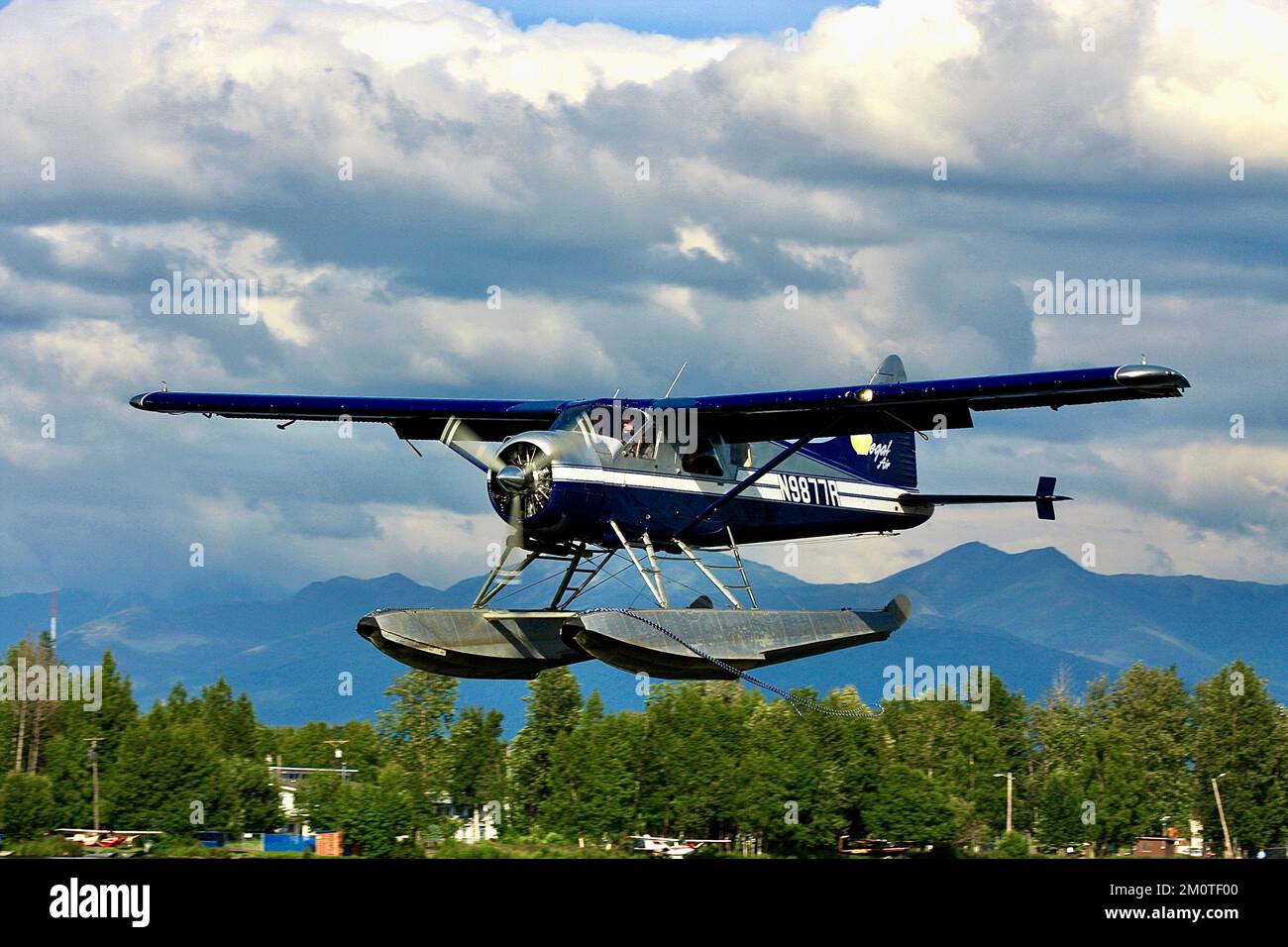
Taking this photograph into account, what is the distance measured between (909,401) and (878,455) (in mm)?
5336

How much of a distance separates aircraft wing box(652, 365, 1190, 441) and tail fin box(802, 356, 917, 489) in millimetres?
2306

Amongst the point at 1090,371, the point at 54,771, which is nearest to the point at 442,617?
the point at 1090,371

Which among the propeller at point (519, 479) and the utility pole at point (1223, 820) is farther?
the utility pole at point (1223, 820)

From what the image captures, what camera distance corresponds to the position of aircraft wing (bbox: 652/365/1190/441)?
70.6 feet

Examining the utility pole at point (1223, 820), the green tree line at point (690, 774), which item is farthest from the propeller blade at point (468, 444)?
the utility pole at point (1223, 820)

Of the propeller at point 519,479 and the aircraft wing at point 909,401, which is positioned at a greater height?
the aircraft wing at point 909,401

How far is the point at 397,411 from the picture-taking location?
27.4 meters

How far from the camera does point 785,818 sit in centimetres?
6681

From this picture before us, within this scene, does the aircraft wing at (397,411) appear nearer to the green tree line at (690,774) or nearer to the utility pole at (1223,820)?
the green tree line at (690,774)

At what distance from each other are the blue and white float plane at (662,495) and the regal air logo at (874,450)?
98 centimetres

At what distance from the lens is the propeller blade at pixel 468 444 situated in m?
23.1
